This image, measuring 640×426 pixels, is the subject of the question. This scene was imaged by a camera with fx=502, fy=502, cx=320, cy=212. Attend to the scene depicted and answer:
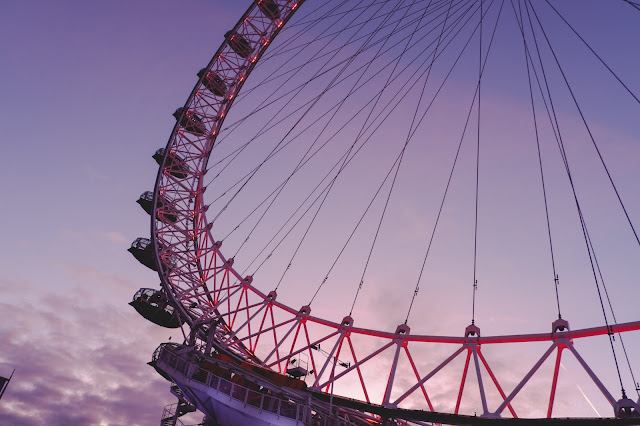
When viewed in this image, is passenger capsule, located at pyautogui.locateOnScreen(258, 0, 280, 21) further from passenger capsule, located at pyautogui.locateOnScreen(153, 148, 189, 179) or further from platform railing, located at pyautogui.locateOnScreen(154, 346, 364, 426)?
platform railing, located at pyautogui.locateOnScreen(154, 346, 364, 426)

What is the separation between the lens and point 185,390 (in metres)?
26.5

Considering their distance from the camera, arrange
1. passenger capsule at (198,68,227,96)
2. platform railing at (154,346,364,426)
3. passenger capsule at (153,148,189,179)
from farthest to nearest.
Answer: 1. passenger capsule at (198,68,227,96)
2. passenger capsule at (153,148,189,179)
3. platform railing at (154,346,364,426)

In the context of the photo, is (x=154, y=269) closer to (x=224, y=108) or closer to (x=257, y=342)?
(x=257, y=342)

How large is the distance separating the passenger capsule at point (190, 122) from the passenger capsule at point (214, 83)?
2722 mm

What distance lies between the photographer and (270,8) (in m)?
41.3

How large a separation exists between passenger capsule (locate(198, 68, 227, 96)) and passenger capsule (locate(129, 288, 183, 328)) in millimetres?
17325

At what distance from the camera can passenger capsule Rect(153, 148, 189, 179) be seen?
41375 millimetres

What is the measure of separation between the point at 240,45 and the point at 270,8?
391 centimetres

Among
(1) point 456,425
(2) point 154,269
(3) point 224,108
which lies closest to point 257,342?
(2) point 154,269

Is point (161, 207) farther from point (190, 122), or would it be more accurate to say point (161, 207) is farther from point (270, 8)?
point (270, 8)

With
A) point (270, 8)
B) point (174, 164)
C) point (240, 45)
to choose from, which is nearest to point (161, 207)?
point (174, 164)

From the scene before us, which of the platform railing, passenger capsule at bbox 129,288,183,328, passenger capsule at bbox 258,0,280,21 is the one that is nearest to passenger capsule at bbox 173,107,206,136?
passenger capsule at bbox 258,0,280,21

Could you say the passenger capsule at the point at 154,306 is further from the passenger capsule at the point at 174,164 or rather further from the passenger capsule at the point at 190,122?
the passenger capsule at the point at 190,122

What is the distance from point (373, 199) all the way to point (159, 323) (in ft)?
62.2
